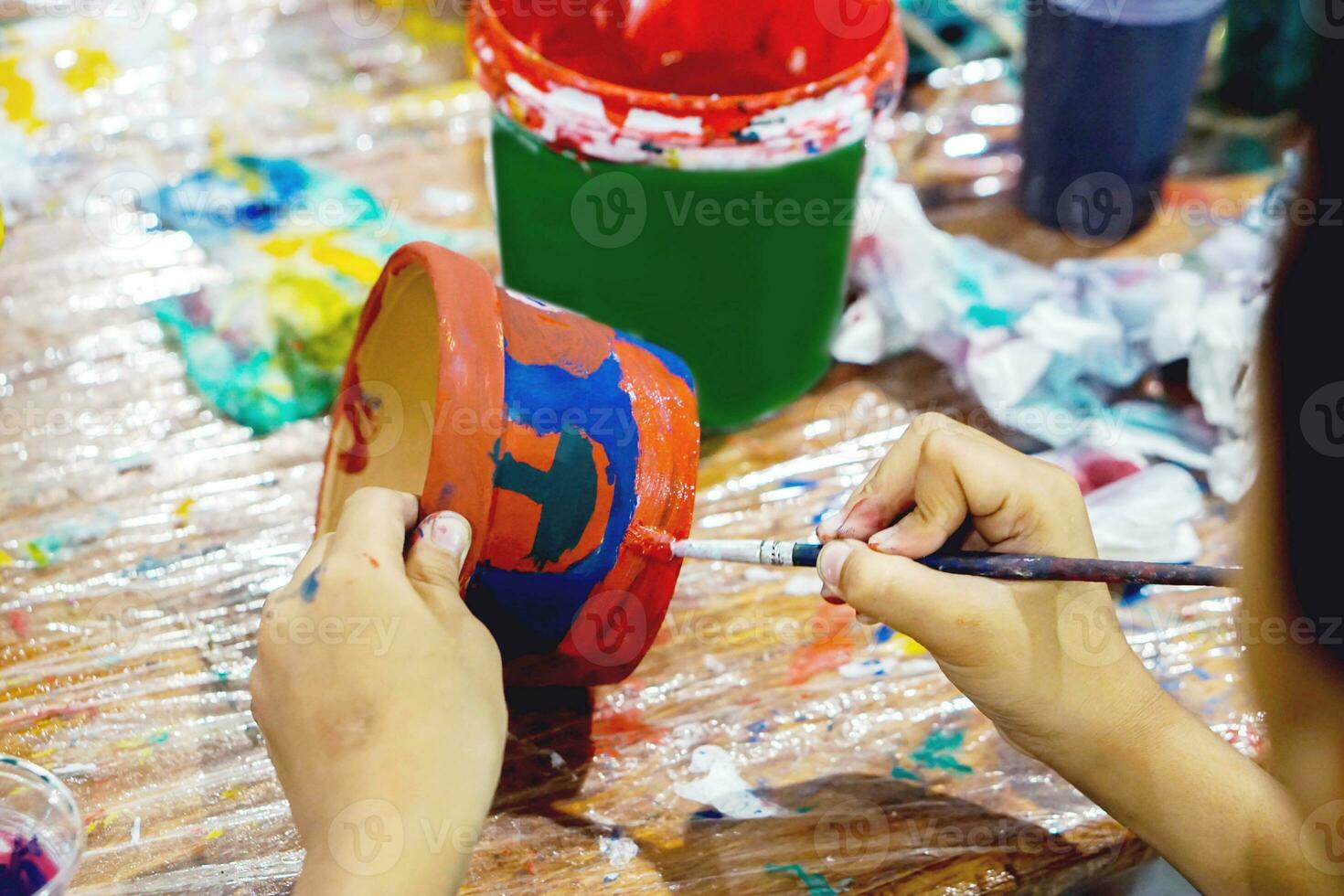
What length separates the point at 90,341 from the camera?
1534 millimetres

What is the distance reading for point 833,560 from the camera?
3.07 feet

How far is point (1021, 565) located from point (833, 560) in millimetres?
140

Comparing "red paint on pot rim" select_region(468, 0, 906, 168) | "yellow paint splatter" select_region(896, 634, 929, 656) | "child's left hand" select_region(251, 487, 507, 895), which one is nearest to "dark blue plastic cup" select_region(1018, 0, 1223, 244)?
"red paint on pot rim" select_region(468, 0, 906, 168)

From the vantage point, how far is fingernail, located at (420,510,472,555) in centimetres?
92

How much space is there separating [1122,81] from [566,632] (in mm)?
1114

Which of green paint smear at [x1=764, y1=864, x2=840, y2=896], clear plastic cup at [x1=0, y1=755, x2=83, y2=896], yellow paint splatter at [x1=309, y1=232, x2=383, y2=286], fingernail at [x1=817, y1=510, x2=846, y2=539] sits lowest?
green paint smear at [x1=764, y1=864, x2=840, y2=896]

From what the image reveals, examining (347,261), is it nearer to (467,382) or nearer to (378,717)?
(467,382)

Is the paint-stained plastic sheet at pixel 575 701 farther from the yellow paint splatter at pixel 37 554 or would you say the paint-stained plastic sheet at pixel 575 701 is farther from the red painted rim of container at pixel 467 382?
the red painted rim of container at pixel 467 382

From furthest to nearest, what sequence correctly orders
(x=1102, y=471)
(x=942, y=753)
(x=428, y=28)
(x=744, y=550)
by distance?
(x=428, y=28) < (x=1102, y=471) < (x=942, y=753) < (x=744, y=550)

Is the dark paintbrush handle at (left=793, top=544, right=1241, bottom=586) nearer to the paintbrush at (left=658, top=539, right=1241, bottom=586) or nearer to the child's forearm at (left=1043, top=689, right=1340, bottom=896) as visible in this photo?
the paintbrush at (left=658, top=539, right=1241, bottom=586)

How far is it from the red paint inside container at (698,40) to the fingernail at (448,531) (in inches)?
27.9

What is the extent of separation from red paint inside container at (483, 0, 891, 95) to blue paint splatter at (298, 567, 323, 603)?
0.78m

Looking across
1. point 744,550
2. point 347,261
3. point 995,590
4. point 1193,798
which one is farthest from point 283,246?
point 1193,798

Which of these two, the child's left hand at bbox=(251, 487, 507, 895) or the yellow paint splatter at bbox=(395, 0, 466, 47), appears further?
the yellow paint splatter at bbox=(395, 0, 466, 47)
